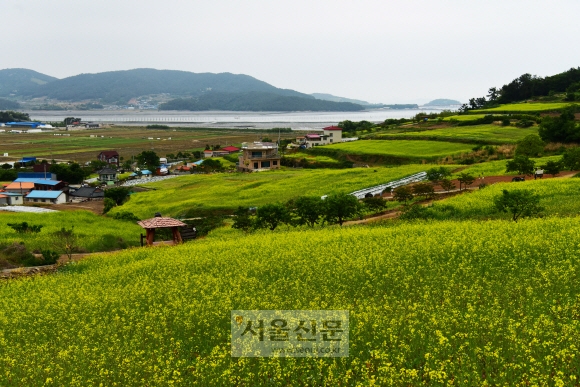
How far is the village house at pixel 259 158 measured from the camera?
6812 centimetres

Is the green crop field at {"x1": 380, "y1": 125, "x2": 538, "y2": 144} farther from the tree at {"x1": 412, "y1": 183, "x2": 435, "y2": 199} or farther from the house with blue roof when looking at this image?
the house with blue roof

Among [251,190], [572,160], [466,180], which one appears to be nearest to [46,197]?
[251,190]

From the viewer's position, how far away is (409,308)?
440 inches

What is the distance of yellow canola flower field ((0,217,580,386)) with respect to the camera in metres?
8.98

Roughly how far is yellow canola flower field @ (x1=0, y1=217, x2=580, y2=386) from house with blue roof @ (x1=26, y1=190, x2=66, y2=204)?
1524 inches

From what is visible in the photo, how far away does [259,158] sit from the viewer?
68.5m

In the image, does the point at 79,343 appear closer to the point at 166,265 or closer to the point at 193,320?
the point at 193,320

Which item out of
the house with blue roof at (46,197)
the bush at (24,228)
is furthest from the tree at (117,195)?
the bush at (24,228)

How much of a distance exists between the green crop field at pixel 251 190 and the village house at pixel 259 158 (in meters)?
13.8

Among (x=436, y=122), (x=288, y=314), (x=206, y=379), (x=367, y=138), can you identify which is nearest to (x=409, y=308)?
(x=288, y=314)

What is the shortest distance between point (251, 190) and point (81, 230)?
1669cm

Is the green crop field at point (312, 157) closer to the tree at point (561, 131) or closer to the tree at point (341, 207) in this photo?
the tree at point (561, 131)

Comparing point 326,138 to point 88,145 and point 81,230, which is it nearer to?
point 88,145

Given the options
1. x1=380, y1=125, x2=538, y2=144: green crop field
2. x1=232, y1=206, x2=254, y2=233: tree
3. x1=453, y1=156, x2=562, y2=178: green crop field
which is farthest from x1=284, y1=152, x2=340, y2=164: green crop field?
x1=232, y1=206, x2=254, y2=233: tree
